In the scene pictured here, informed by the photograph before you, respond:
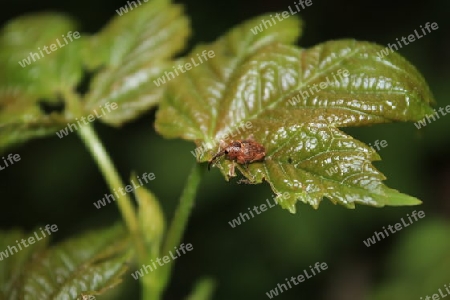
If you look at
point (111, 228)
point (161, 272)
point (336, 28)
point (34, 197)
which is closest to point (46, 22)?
point (111, 228)

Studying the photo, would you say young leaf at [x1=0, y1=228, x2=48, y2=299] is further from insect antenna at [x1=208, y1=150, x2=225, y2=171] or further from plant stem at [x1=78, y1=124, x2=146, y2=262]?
insect antenna at [x1=208, y1=150, x2=225, y2=171]

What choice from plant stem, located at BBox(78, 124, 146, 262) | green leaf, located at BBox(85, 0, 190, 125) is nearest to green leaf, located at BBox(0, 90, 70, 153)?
plant stem, located at BBox(78, 124, 146, 262)

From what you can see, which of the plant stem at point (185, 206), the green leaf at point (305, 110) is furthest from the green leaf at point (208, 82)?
the plant stem at point (185, 206)

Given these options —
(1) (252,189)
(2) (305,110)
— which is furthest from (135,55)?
(1) (252,189)

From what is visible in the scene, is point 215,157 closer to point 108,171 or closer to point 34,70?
point 108,171

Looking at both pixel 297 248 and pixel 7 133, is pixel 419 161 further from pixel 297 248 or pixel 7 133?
pixel 7 133

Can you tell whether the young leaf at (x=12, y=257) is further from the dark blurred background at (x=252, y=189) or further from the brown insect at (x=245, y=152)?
the dark blurred background at (x=252, y=189)
